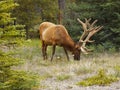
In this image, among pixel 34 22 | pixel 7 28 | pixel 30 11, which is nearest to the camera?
pixel 7 28

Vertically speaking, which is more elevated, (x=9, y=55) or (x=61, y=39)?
(x=9, y=55)

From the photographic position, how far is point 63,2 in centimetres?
2928

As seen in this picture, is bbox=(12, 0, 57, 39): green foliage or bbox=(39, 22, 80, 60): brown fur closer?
bbox=(39, 22, 80, 60): brown fur

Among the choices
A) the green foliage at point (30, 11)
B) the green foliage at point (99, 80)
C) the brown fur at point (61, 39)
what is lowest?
the green foliage at point (30, 11)

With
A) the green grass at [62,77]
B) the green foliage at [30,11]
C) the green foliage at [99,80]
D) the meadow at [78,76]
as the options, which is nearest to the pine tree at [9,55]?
the meadow at [78,76]

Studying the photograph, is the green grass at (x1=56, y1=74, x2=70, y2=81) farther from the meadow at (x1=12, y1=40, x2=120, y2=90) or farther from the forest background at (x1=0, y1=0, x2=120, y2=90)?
the forest background at (x1=0, y1=0, x2=120, y2=90)

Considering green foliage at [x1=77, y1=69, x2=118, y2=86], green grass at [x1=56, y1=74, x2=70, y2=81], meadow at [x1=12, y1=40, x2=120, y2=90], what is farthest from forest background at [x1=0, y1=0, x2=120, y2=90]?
green foliage at [x1=77, y1=69, x2=118, y2=86]

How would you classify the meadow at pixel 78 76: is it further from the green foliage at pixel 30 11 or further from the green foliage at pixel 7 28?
the green foliage at pixel 30 11

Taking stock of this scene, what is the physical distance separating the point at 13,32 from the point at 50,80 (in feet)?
10.5

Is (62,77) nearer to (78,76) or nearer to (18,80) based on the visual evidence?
(78,76)

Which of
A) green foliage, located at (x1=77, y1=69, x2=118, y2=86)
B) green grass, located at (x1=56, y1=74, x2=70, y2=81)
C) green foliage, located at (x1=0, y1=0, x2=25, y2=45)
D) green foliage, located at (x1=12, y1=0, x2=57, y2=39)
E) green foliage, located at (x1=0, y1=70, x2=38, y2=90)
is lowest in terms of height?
green foliage, located at (x1=12, y1=0, x2=57, y2=39)

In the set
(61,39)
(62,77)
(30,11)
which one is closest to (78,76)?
(62,77)

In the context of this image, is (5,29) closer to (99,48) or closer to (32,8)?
(99,48)

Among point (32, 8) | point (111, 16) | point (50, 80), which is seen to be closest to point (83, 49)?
point (111, 16)
